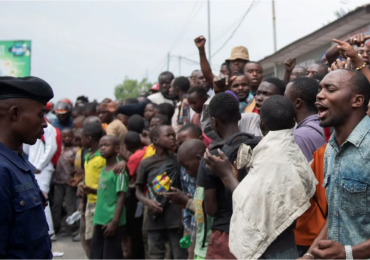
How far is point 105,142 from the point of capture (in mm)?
6312

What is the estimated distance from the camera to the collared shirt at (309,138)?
365cm

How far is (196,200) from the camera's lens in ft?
14.1

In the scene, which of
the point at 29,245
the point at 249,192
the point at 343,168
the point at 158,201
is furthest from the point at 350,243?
the point at 158,201

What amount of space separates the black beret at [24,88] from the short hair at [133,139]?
427 centimetres

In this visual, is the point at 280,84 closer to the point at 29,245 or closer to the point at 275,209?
the point at 275,209

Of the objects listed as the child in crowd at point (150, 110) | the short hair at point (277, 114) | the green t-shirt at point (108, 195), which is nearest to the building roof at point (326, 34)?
the child in crowd at point (150, 110)

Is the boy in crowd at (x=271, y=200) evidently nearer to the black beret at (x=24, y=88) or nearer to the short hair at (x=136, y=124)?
the black beret at (x=24, y=88)

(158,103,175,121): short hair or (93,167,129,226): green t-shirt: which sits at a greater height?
(158,103,175,121): short hair

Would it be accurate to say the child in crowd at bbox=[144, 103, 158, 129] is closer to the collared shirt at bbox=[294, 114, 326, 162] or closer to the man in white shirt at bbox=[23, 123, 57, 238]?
the man in white shirt at bbox=[23, 123, 57, 238]

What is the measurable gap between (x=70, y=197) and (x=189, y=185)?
4.63m

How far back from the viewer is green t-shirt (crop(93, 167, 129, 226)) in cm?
609

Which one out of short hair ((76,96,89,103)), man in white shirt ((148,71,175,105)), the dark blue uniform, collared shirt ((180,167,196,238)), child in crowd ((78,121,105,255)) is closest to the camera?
the dark blue uniform

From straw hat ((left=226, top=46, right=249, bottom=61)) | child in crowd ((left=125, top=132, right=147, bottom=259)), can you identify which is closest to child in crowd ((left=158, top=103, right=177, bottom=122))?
A: child in crowd ((left=125, top=132, right=147, bottom=259))

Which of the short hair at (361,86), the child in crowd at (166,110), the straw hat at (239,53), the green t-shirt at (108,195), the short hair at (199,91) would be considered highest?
the straw hat at (239,53)
